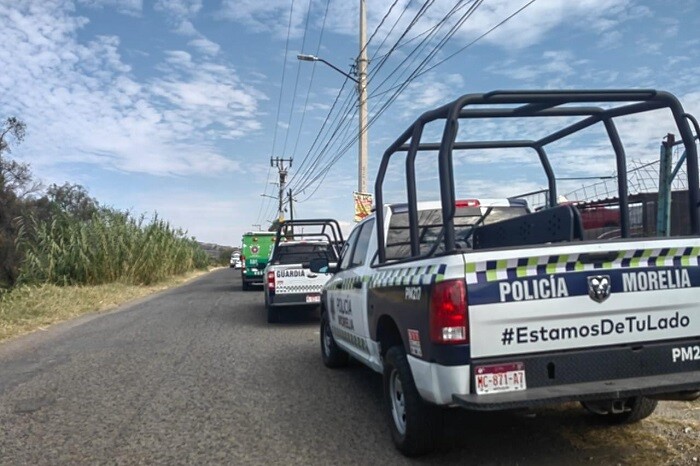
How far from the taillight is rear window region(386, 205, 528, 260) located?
2413 mm

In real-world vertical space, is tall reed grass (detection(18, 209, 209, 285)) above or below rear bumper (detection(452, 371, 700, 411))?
above

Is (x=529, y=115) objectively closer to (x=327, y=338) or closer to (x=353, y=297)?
(x=353, y=297)

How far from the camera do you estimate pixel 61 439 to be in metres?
5.40

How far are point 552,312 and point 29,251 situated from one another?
74.4 ft

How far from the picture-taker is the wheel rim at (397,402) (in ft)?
15.7

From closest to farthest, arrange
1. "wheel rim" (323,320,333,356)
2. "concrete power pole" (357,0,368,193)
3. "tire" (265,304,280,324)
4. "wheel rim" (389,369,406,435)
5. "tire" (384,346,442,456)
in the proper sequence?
"tire" (384,346,442,456) < "wheel rim" (389,369,406,435) < "wheel rim" (323,320,333,356) < "tire" (265,304,280,324) < "concrete power pole" (357,0,368,193)

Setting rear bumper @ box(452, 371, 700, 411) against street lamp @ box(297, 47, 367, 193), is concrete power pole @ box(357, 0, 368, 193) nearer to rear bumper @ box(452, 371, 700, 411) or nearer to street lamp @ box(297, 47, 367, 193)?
street lamp @ box(297, 47, 367, 193)

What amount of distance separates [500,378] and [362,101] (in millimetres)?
16529

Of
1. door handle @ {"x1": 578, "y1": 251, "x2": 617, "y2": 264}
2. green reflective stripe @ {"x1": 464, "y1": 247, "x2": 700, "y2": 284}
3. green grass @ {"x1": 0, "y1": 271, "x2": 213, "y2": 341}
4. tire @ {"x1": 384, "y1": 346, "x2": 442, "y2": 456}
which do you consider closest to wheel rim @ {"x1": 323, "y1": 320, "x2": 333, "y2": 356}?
tire @ {"x1": 384, "y1": 346, "x2": 442, "y2": 456}

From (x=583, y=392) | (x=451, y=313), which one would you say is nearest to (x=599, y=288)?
(x=583, y=392)

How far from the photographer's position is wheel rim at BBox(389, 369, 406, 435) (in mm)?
4797

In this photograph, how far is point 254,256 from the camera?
25891 mm

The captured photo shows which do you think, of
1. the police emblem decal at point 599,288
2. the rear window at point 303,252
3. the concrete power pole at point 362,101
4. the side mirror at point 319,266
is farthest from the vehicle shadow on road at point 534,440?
the concrete power pole at point 362,101

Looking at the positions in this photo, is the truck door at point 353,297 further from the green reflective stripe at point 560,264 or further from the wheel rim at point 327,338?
the green reflective stripe at point 560,264
